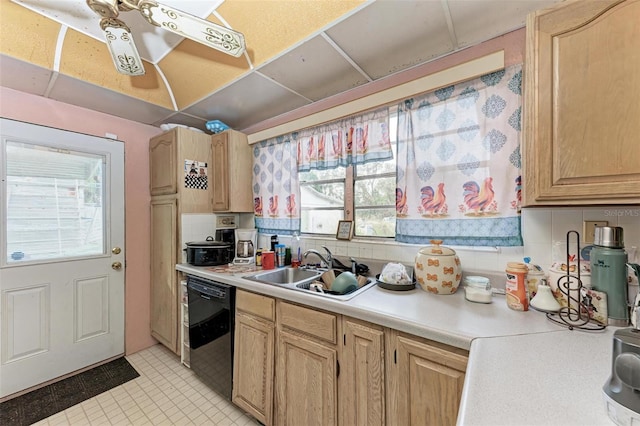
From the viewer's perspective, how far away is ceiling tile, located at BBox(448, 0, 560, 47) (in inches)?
46.8

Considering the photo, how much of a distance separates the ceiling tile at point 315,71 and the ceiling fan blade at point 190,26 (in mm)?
372

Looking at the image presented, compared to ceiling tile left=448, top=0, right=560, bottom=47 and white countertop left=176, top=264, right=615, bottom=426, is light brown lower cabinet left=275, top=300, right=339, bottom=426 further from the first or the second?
ceiling tile left=448, top=0, right=560, bottom=47

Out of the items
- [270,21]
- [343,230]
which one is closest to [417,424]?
[343,230]

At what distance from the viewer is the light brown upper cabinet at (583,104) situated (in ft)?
2.88

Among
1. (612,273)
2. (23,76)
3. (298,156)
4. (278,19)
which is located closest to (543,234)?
(612,273)

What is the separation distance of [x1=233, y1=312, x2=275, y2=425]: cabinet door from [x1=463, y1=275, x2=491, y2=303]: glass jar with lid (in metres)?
1.09

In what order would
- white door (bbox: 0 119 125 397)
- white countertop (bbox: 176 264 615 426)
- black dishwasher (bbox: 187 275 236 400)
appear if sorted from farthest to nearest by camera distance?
white door (bbox: 0 119 125 397), black dishwasher (bbox: 187 275 236 400), white countertop (bbox: 176 264 615 426)

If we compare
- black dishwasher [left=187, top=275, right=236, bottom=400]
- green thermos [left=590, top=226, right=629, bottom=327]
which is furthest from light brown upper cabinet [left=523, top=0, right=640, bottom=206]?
black dishwasher [left=187, top=275, right=236, bottom=400]

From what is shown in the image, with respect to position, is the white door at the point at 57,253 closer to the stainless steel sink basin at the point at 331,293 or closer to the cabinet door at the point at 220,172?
the cabinet door at the point at 220,172

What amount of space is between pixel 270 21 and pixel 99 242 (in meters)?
2.33

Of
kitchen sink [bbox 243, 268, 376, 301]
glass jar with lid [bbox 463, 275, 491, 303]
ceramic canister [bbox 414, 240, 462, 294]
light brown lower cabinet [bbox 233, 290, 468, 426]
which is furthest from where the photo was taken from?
kitchen sink [bbox 243, 268, 376, 301]

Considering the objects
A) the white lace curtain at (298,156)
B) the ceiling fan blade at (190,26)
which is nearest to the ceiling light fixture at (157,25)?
the ceiling fan blade at (190,26)

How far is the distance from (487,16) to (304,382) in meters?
2.12

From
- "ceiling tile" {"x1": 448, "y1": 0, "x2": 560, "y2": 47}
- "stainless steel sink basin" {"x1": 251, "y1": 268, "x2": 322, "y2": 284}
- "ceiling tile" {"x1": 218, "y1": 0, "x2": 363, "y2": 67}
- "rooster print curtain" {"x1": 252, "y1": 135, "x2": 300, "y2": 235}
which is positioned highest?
"ceiling tile" {"x1": 218, "y1": 0, "x2": 363, "y2": 67}
